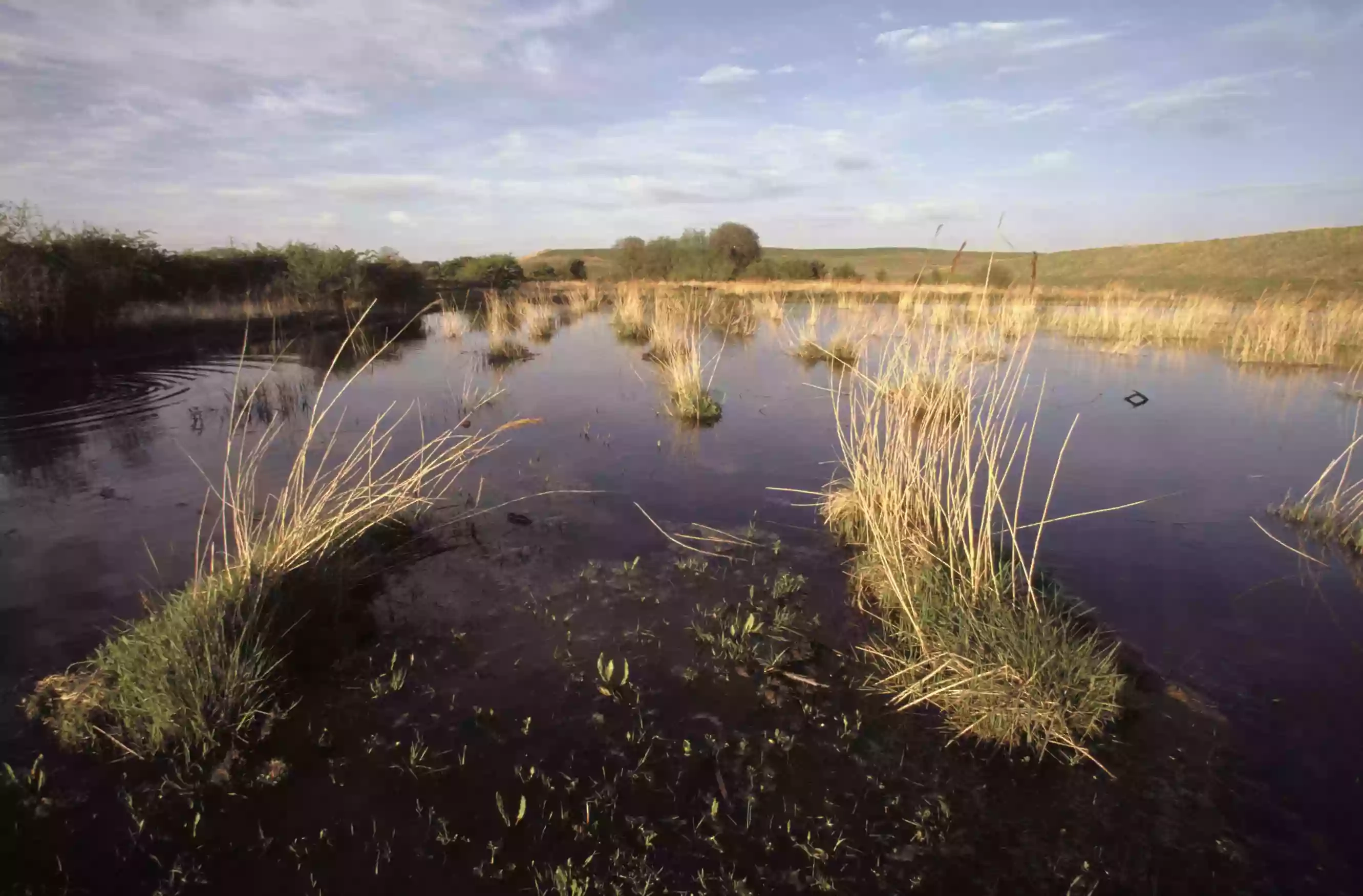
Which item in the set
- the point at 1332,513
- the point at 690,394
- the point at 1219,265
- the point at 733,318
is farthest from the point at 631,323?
the point at 1219,265

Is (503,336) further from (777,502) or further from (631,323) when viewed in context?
(777,502)

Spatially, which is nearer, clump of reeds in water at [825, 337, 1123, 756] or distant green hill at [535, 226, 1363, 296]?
clump of reeds in water at [825, 337, 1123, 756]

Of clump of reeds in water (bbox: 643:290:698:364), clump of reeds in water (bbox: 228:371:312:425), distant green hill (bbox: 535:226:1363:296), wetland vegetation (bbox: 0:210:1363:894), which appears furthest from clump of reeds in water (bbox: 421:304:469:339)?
distant green hill (bbox: 535:226:1363:296)

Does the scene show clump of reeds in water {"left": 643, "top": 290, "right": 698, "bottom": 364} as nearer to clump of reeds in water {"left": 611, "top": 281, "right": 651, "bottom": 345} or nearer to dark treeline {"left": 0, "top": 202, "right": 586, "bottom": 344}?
clump of reeds in water {"left": 611, "top": 281, "right": 651, "bottom": 345}

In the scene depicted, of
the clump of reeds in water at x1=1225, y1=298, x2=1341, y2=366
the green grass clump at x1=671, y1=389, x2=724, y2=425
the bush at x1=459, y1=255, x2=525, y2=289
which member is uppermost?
the bush at x1=459, y1=255, x2=525, y2=289

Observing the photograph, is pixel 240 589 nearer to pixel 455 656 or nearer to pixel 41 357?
pixel 455 656

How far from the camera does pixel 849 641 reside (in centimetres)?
356

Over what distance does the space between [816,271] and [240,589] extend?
37946mm

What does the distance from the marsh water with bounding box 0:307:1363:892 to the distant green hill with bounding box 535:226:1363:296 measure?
21.1 metres

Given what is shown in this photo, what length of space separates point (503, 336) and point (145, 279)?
7191mm

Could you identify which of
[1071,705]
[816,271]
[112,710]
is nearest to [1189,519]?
[1071,705]

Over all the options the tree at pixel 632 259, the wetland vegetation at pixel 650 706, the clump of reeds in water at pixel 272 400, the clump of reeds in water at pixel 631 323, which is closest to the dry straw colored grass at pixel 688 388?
the wetland vegetation at pixel 650 706

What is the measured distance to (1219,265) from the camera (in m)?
42.7

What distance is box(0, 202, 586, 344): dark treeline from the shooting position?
10.3m
